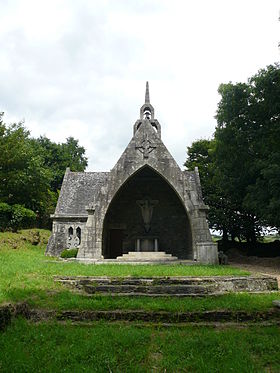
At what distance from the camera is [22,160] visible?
24.1m

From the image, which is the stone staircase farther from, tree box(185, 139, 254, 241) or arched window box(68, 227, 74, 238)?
tree box(185, 139, 254, 241)

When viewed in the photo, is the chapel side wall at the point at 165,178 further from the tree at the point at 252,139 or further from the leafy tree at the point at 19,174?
the leafy tree at the point at 19,174

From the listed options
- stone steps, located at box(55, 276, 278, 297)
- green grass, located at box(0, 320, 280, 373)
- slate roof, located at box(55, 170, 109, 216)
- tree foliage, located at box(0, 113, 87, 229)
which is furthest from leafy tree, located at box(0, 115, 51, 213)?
green grass, located at box(0, 320, 280, 373)

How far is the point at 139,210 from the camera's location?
58.4ft

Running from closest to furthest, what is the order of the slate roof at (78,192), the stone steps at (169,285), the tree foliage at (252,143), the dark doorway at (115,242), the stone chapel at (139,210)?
the stone steps at (169,285)
the stone chapel at (139,210)
the tree foliage at (252,143)
the dark doorway at (115,242)
the slate roof at (78,192)

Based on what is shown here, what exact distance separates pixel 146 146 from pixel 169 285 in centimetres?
840

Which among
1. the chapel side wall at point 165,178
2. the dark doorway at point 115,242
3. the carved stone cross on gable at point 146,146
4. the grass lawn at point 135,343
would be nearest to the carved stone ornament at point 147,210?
the dark doorway at point 115,242

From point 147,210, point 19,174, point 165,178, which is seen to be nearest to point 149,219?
point 147,210

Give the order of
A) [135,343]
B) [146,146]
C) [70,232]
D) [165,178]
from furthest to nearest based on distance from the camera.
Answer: [70,232] < [146,146] < [165,178] < [135,343]

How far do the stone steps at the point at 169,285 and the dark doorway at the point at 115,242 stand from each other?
9.71 m

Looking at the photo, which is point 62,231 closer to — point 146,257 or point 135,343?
point 146,257

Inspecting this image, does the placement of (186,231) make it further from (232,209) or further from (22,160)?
(22,160)

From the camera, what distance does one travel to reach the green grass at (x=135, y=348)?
3.98 meters

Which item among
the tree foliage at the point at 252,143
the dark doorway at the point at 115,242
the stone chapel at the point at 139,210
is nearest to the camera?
the stone chapel at the point at 139,210
